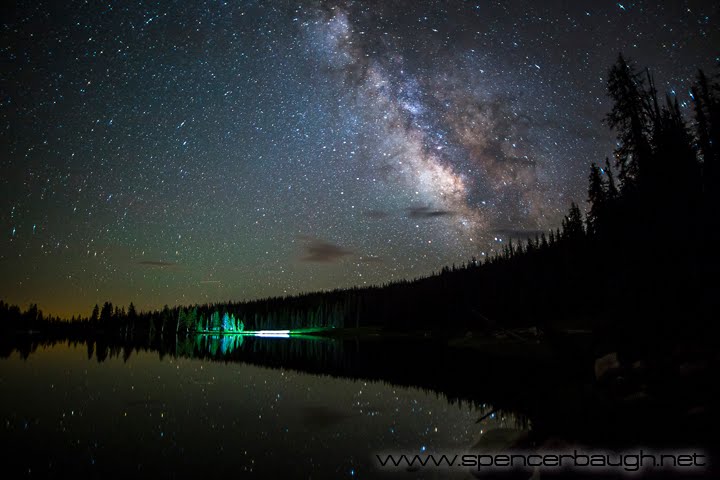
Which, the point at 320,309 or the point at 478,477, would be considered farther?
the point at 320,309

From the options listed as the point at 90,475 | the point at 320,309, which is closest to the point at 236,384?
the point at 90,475

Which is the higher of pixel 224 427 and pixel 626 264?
pixel 626 264

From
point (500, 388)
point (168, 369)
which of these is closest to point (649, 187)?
point (500, 388)

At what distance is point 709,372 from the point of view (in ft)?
32.9

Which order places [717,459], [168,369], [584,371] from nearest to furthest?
[717,459] < [584,371] < [168,369]

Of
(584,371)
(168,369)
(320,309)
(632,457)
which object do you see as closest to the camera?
(632,457)

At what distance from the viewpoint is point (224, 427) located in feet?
57.5

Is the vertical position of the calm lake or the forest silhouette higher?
the forest silhouette

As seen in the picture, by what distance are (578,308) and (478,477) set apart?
60.1m

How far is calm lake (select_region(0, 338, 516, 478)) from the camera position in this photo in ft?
41.1

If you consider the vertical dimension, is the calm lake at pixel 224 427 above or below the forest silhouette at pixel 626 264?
below

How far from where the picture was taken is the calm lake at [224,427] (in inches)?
493

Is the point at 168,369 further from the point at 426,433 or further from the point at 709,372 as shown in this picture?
the point at 709,372

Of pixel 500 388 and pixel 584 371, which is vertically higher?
pixel 584 371
